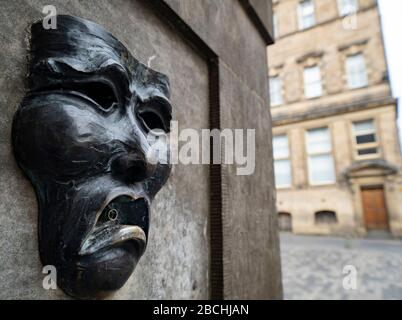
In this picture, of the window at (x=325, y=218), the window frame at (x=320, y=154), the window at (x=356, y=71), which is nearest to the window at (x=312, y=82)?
the window at (x=356, y=71)

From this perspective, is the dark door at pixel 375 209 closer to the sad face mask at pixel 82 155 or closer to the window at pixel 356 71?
the window at pixel 356 71

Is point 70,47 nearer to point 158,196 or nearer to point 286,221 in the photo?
point 158,196

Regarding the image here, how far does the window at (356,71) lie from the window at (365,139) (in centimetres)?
233

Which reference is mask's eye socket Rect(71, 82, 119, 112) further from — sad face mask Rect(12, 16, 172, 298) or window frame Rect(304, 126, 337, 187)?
window frame Rect(304, 126, 337, 187)

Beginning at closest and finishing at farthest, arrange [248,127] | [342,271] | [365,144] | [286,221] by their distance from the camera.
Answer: [248,127] < [342,271] < [365,144] < [286,221]

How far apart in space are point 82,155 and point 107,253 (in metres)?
0.52

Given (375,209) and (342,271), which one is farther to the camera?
(375,209)

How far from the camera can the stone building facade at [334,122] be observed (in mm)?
15555

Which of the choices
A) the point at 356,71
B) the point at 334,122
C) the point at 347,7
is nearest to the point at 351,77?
the point at 356,71

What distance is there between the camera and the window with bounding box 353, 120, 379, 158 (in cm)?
1605

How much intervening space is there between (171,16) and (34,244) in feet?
7.24

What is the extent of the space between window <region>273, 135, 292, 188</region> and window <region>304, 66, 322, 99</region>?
3118 millimetres

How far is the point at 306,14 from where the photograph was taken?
19.8 meters
